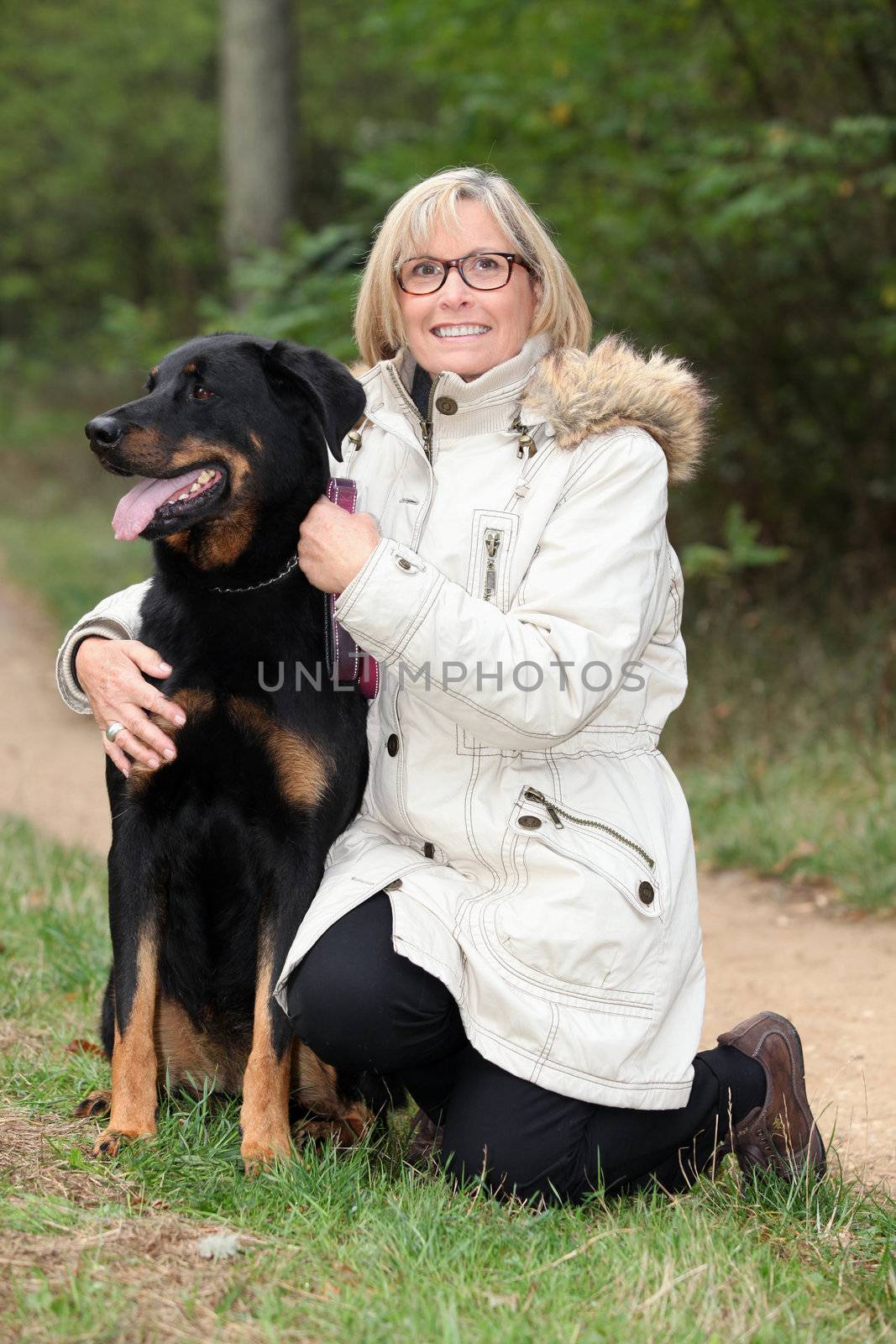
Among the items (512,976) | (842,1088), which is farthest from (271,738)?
(842,1088)

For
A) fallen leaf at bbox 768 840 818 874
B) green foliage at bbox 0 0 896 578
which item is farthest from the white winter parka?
green foliage at bbox 0 0 896 578

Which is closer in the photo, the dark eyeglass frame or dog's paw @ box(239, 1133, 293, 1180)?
dog's paw @ box(239, 1133, 293, 1180)

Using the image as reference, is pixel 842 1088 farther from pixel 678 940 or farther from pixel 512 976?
pixel 512 976

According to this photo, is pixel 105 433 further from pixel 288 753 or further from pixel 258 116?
pixel 258 116

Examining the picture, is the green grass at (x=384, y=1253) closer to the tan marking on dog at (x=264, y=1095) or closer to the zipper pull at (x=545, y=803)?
the tan marking on dog at (x=264, y=1095)

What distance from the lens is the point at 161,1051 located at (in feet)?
9.02

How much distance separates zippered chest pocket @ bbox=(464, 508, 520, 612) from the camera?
99.9 inches

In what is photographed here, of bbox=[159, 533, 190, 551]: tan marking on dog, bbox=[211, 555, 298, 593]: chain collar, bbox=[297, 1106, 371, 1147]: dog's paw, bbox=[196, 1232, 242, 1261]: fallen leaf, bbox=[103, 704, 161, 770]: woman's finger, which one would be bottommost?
bbox=[297, 1106, 371, 1147]: dog's paw

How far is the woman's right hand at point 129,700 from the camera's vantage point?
248 centimetres

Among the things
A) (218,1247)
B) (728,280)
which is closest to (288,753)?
(218,1247)

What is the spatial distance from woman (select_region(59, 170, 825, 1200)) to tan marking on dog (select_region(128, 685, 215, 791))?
44 mm

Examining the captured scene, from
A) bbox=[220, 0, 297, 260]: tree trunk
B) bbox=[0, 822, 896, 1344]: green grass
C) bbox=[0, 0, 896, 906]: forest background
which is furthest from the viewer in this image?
bbox=[220, 0, 297, 260]: tree trunk

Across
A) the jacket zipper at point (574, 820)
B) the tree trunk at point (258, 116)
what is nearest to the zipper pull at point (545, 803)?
the jacket zipper at point (574, 820)

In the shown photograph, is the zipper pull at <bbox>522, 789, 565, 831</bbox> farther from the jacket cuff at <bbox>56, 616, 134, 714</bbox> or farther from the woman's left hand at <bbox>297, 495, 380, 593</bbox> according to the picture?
the jacket cuff at <bbox>56, 616, 134, 714</bbox>
